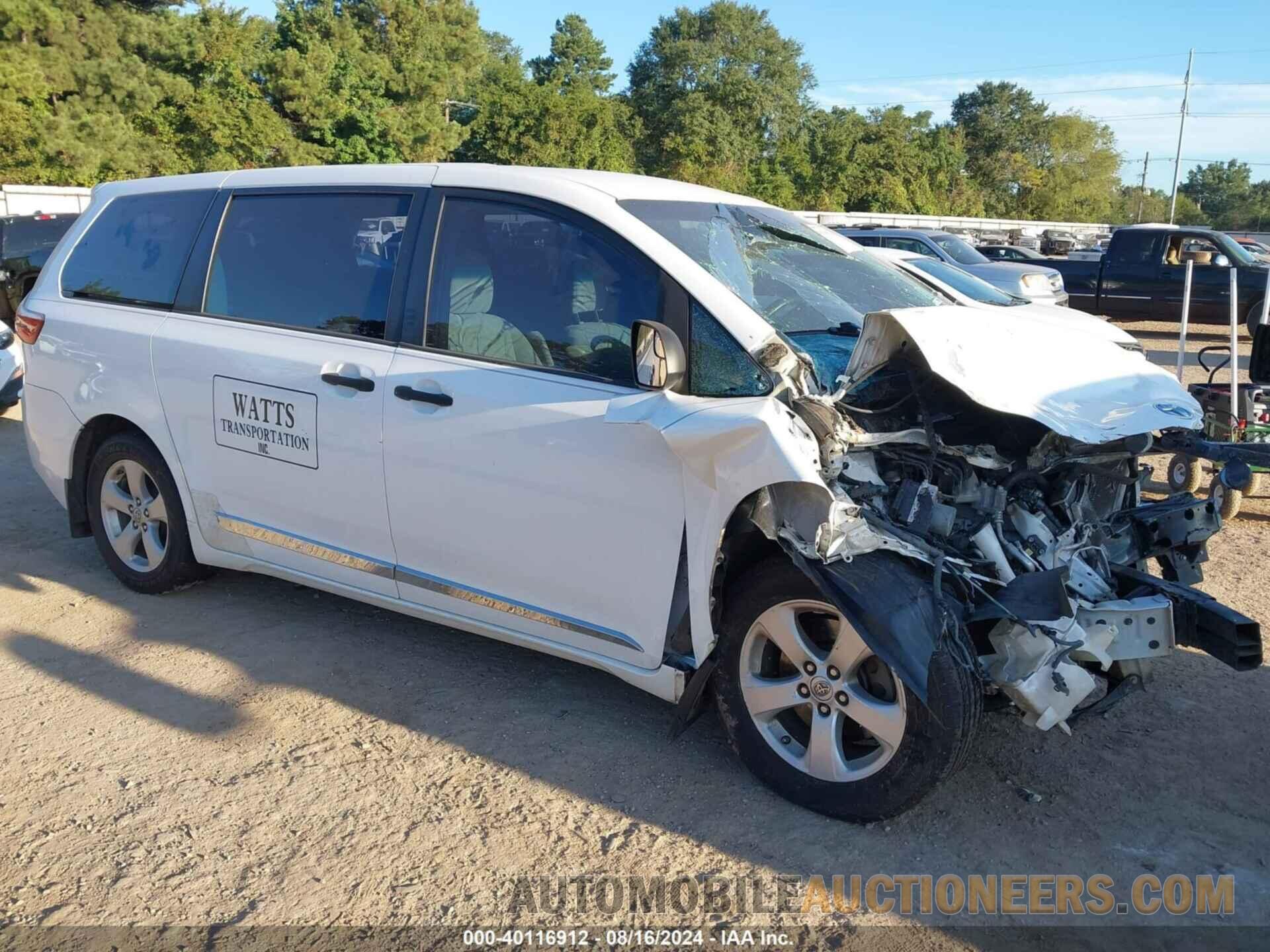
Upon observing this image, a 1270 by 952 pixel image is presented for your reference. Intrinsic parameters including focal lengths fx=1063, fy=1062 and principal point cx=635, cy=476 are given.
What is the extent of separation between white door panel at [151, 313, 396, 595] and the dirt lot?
506 millimetres

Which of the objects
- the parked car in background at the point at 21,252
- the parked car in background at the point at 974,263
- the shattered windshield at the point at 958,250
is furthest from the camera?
the shattered windshield at the point at 958,250

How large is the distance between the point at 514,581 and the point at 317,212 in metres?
1.84

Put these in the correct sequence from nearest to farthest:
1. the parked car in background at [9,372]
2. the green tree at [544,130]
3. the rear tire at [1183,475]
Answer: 1. the rear tire at [1183,475]
2. the parked car in background at [9,372]
3. the green tree at [544,130]

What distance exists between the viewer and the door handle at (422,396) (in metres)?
3.74

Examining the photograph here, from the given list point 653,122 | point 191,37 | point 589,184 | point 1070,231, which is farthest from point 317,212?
point 653,122

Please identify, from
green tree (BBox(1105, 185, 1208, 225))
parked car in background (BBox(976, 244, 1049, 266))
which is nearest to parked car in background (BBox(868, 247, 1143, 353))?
parked car in background (BBox(976, 244, 1049, 266))

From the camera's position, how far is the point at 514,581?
3732 mm

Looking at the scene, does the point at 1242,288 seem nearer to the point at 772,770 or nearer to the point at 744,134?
the point at 772,770

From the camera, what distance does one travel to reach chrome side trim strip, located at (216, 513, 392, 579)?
13.6 ft

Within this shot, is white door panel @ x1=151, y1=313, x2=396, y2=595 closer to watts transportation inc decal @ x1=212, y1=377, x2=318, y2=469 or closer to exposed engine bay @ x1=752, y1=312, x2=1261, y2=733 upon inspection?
watts transportation inc decal @ x1=212, y1=377, x2=318, y2=469

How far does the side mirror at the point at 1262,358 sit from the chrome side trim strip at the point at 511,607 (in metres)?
3.59

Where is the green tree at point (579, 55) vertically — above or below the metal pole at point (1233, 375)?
above

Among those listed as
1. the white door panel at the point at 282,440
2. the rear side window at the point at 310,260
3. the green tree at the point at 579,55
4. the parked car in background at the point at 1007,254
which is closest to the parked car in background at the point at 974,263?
the parked car in background at the point at 1007,254

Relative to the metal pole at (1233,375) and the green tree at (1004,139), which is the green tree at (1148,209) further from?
the metal pole at (1233,375)
